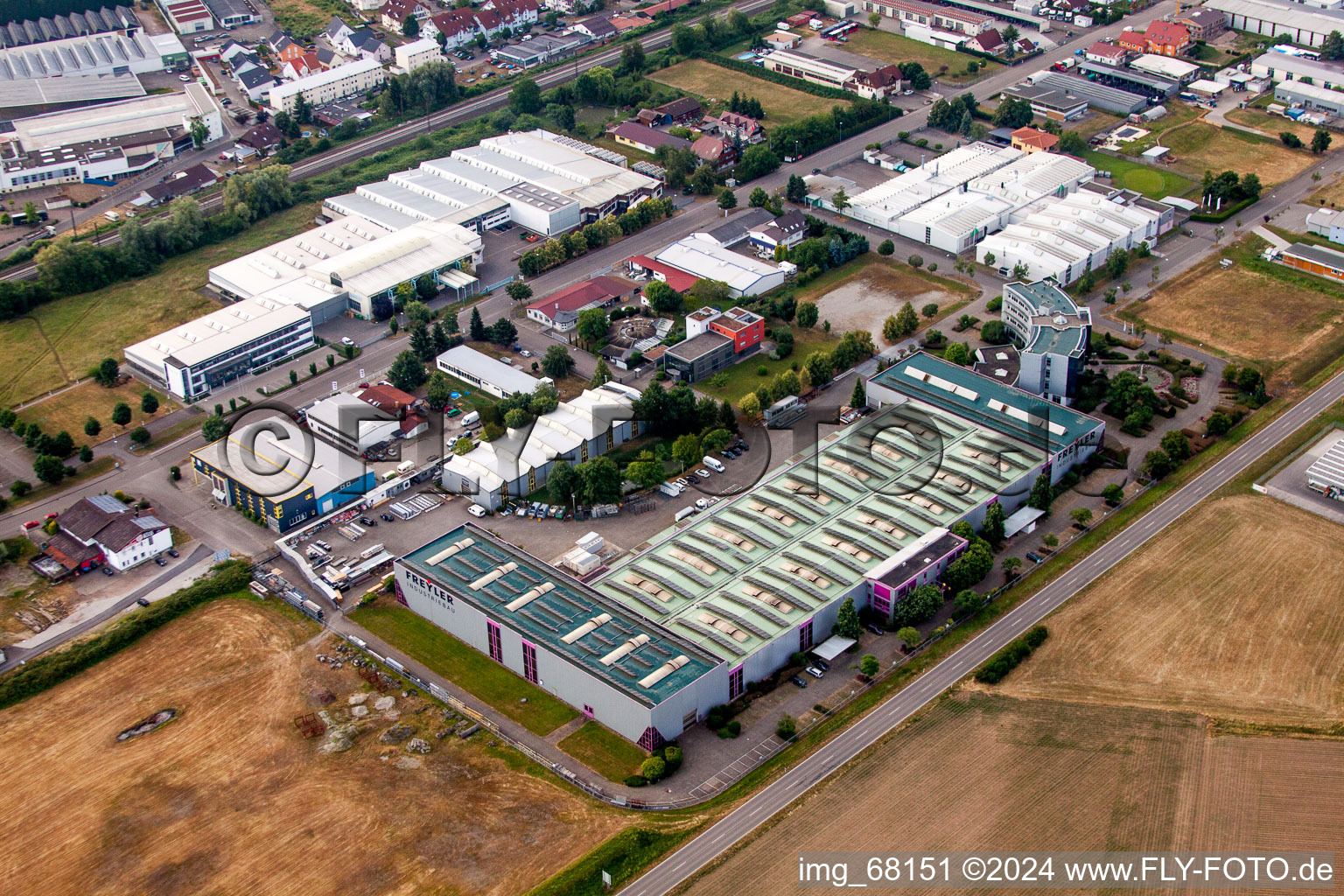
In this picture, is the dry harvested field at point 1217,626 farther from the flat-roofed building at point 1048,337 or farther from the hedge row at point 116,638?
the hedge row at point 116,638

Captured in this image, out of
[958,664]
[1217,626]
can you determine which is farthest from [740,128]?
[1217,626]

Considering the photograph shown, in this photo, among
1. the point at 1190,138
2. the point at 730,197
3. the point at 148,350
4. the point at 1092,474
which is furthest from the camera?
the point at 1190,138

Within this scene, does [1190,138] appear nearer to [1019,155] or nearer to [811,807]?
[1019,155]

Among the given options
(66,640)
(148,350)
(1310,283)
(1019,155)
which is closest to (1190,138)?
(1019,155)

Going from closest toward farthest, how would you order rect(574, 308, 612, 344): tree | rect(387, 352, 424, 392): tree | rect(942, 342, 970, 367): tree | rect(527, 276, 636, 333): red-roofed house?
rect(942, 342, 970, 367): tree < rect(387, 352, 424, 392): tree < rect(574, 308, 612, 344): tree < rect(527, 276, 636, 333): red-roofed house

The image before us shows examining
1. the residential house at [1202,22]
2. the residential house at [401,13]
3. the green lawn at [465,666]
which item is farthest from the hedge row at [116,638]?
the residential house at [1202,22]

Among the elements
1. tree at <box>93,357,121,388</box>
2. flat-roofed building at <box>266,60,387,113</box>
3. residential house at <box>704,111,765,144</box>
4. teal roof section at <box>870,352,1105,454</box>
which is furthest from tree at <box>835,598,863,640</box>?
flat-roofed building at <box>266,60,387,113</box>

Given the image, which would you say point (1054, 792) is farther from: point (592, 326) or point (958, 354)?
point (592, 326)

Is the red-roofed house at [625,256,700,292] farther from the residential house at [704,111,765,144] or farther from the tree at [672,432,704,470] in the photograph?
the residential house at [704,111,765,144]
